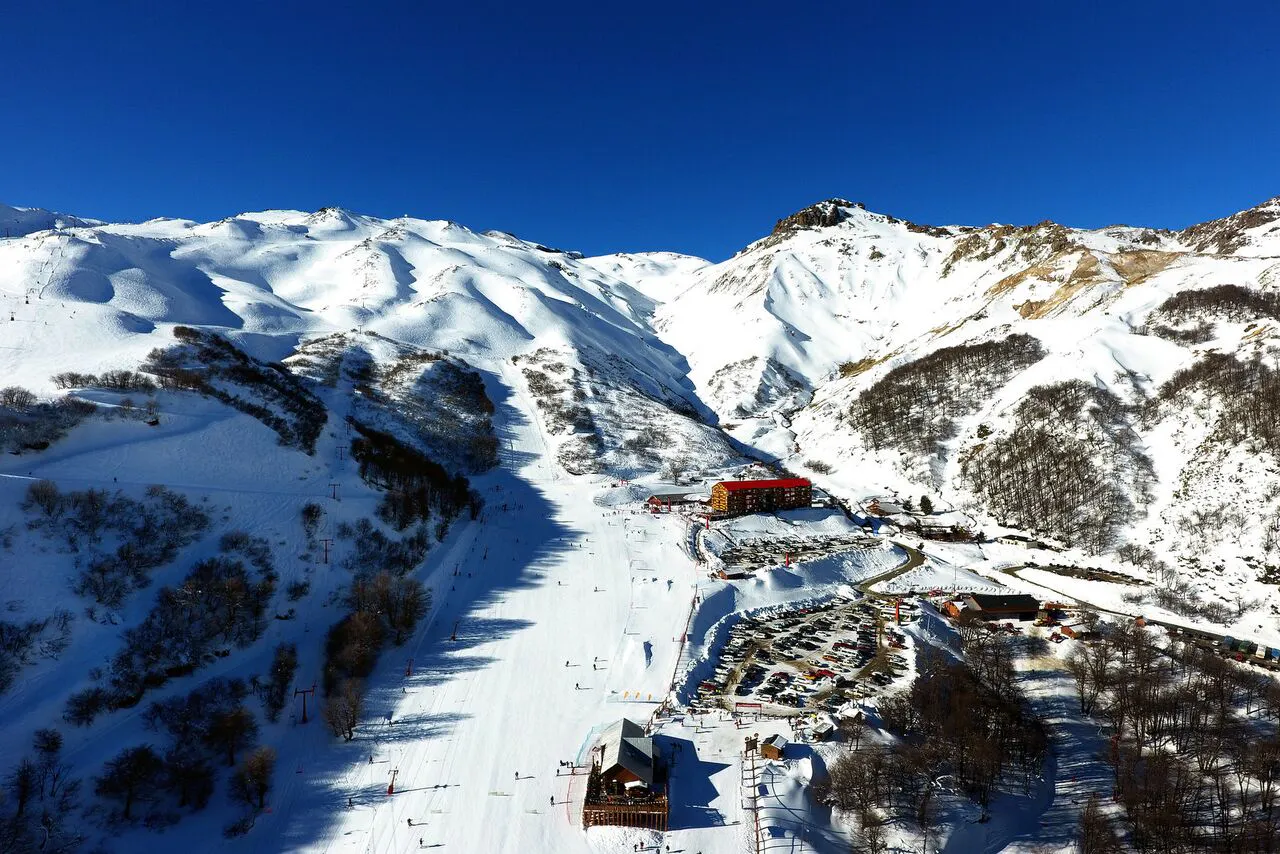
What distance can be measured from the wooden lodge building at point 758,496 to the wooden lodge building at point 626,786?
38862 millimetres

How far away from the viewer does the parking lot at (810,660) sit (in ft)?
108

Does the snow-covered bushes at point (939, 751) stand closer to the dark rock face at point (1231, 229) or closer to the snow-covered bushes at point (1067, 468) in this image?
the snow-covered bushes at point (1067, 468)

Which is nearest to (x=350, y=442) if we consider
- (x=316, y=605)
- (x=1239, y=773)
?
(x=316, y=605)

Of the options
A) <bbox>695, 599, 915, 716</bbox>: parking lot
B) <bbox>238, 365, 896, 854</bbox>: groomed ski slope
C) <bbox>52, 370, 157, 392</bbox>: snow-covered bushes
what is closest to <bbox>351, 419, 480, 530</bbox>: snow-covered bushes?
<bbox>238, 365, 896, 854</bbox>: groomed ski slope

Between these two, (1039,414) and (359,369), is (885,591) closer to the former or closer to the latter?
(1039,414)

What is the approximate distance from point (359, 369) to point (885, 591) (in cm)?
7989

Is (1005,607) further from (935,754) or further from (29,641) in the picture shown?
(29,641)

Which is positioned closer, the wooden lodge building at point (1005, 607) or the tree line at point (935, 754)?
the tree line at point (935, 754)

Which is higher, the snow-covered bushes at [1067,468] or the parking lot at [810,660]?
the snow-covered bushes at [1067,468]

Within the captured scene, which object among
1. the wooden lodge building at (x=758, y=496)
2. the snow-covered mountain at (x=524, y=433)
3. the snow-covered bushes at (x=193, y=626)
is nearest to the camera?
the snow-covered bushes at (x=193, y=626)

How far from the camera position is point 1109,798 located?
89.3 ft

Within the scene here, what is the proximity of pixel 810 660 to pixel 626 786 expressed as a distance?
17.7 meters

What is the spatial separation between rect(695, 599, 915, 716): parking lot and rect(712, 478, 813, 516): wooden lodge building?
18.5m

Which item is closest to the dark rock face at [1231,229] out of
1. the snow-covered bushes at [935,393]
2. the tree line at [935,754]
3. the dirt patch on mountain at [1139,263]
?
the dirt patch on mountain at [1139,263]
